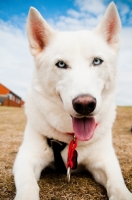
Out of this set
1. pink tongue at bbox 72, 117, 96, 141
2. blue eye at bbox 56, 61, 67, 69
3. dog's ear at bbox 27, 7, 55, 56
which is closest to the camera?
pink tongue at bbox 72, 117, 96, 141

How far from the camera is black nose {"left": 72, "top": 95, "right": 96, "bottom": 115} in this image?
87.0 inches

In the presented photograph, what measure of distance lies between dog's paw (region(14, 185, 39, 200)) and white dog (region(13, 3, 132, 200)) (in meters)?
0.05

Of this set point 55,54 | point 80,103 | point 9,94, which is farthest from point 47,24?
point 9,94

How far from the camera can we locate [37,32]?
10.2 ft

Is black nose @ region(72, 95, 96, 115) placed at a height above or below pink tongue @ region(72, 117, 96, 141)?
above

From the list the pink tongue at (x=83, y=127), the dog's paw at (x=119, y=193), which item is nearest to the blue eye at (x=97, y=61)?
the pink tongue at (x=83, y=127)

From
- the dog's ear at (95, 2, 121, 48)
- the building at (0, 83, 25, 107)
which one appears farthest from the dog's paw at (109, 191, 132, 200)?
the building at (0, 83, 25, 107)

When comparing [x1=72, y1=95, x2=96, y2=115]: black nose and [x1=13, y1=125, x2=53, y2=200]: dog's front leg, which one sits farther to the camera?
Answer: [x1=13, y1=125, x2=53, y2=200]: dog's front leg

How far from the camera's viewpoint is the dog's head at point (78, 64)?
7.78 ft

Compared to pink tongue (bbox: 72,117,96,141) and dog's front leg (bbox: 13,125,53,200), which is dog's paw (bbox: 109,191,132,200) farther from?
dog's front leg (bbox: 13,125,53,200)

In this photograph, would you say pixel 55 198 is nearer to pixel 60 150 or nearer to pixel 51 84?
pixel 60 150

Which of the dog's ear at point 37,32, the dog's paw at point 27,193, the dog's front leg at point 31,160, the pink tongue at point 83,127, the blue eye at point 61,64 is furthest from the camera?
the dog's ear at point 37,32

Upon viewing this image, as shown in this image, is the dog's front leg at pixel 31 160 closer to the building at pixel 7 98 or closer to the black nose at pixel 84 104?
the black nose at pixel 84 104

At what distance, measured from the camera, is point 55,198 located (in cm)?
250
